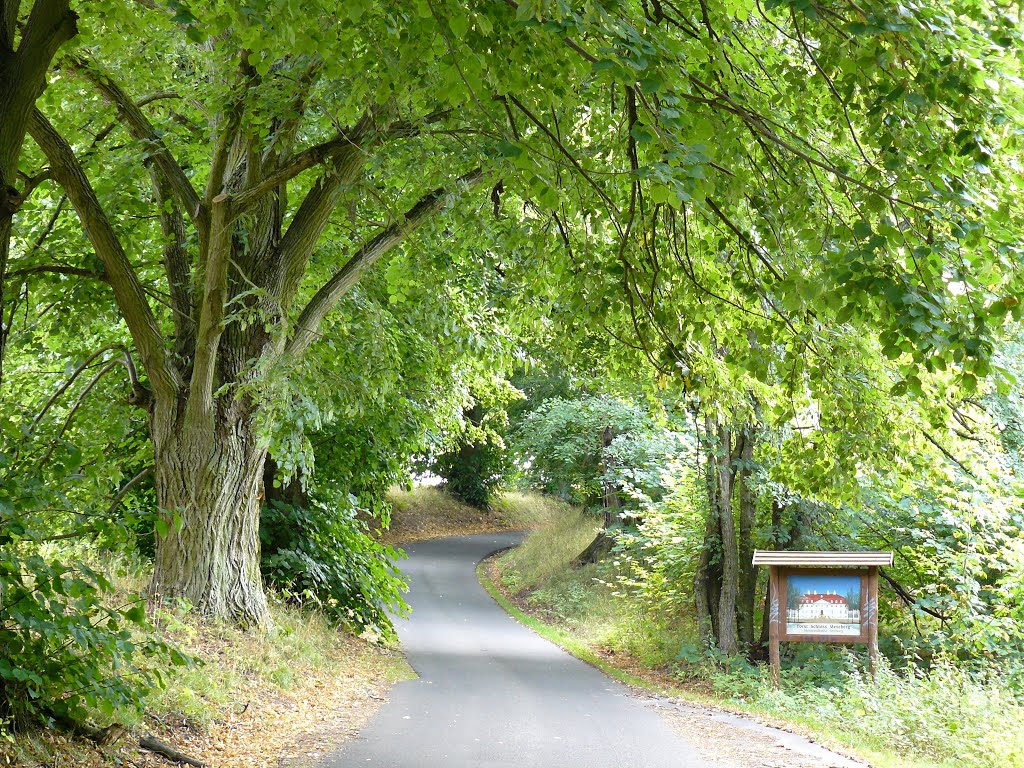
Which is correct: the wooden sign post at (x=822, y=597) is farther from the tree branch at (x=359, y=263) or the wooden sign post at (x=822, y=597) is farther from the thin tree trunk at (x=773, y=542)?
the tree branch at (x=359, y=263)

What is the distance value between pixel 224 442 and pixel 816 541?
9903mm

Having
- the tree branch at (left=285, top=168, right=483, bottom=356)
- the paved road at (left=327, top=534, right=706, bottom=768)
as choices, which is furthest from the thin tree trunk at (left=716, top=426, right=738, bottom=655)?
the tree branch at (left=285, top=168, right=483, bottom=356)

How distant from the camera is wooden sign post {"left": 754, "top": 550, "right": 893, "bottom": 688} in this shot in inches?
510

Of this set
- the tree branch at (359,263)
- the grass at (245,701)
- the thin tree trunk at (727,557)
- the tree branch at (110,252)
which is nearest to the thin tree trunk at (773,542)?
the thin tree trunk at (727,557)

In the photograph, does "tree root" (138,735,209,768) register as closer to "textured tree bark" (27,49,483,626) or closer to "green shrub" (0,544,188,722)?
"green shrub" (0,544,188,722)

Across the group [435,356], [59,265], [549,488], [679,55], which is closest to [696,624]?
[435,356]

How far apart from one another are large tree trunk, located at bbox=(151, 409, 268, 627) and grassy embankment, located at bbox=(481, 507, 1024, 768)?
6595 millimetres

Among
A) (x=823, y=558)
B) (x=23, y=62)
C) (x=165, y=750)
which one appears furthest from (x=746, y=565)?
(x=23, y=62)

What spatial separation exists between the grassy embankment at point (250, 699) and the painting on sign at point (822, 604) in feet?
17.9

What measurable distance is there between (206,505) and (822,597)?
27.6 feet

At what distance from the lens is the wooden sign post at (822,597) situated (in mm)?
12961

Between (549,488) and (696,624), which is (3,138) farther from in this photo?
(549,488)

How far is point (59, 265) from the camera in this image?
9.64 metres

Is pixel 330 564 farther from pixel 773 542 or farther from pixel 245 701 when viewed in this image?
pixel 773 542
